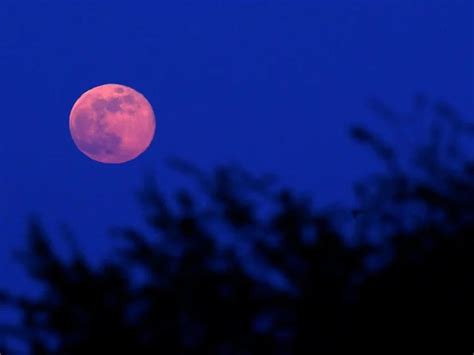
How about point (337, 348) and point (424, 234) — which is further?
point (424, 234)

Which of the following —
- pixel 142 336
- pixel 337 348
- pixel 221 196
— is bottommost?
pixel 337 348

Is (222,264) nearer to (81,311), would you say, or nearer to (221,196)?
(221,196)

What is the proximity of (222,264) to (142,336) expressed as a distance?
643 mm

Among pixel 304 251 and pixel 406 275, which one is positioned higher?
pixel 304 251

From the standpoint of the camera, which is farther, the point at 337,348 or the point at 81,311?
the point at 81,311

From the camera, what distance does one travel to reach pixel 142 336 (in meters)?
5.59

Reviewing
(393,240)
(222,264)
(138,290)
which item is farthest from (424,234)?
(138,290)

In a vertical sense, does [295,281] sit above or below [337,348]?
above

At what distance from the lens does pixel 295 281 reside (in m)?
5.68

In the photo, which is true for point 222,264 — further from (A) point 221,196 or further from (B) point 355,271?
(B) point 355,271

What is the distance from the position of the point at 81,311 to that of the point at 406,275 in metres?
1.89

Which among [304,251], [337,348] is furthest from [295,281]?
[337,348]

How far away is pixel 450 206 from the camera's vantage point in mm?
5863

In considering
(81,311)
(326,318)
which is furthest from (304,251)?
(81,311)
